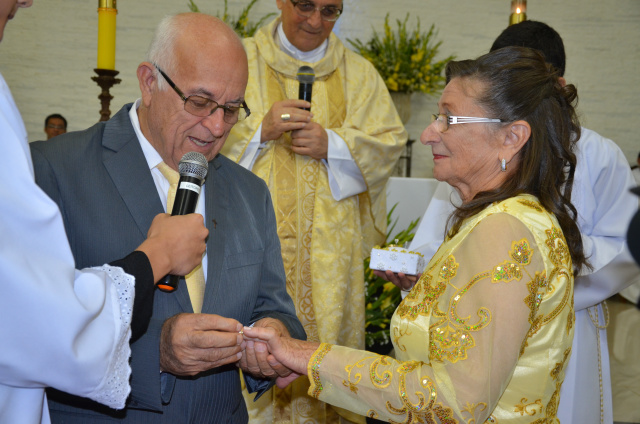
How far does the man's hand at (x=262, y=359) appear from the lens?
218 centimetres

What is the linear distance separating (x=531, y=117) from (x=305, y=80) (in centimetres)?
182

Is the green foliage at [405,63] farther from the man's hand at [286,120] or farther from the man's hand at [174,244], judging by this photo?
the man's hand at [174,244]

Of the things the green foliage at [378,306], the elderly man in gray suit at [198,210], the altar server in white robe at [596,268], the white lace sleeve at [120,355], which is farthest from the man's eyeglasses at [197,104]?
the green foliage at [378,306]

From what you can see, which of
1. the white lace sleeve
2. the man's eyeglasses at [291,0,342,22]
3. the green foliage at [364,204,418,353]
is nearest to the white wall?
the green foliage at [364,204,418,353]

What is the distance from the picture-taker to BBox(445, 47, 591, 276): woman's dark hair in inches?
84.0

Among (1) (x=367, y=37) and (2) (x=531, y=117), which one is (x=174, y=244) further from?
(1) (x=367, y=37)

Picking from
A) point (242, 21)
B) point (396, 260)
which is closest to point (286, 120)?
point (396, 260)

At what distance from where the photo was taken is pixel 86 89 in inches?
330

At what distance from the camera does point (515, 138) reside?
7.05 ft

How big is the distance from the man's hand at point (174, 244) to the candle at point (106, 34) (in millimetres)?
2017

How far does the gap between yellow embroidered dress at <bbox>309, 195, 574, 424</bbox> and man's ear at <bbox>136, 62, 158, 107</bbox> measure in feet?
3.48

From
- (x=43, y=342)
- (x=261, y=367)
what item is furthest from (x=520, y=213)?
(x=43, y=342)

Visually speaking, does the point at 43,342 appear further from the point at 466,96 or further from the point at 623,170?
the point at 623,170

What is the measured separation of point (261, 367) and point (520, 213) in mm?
956
